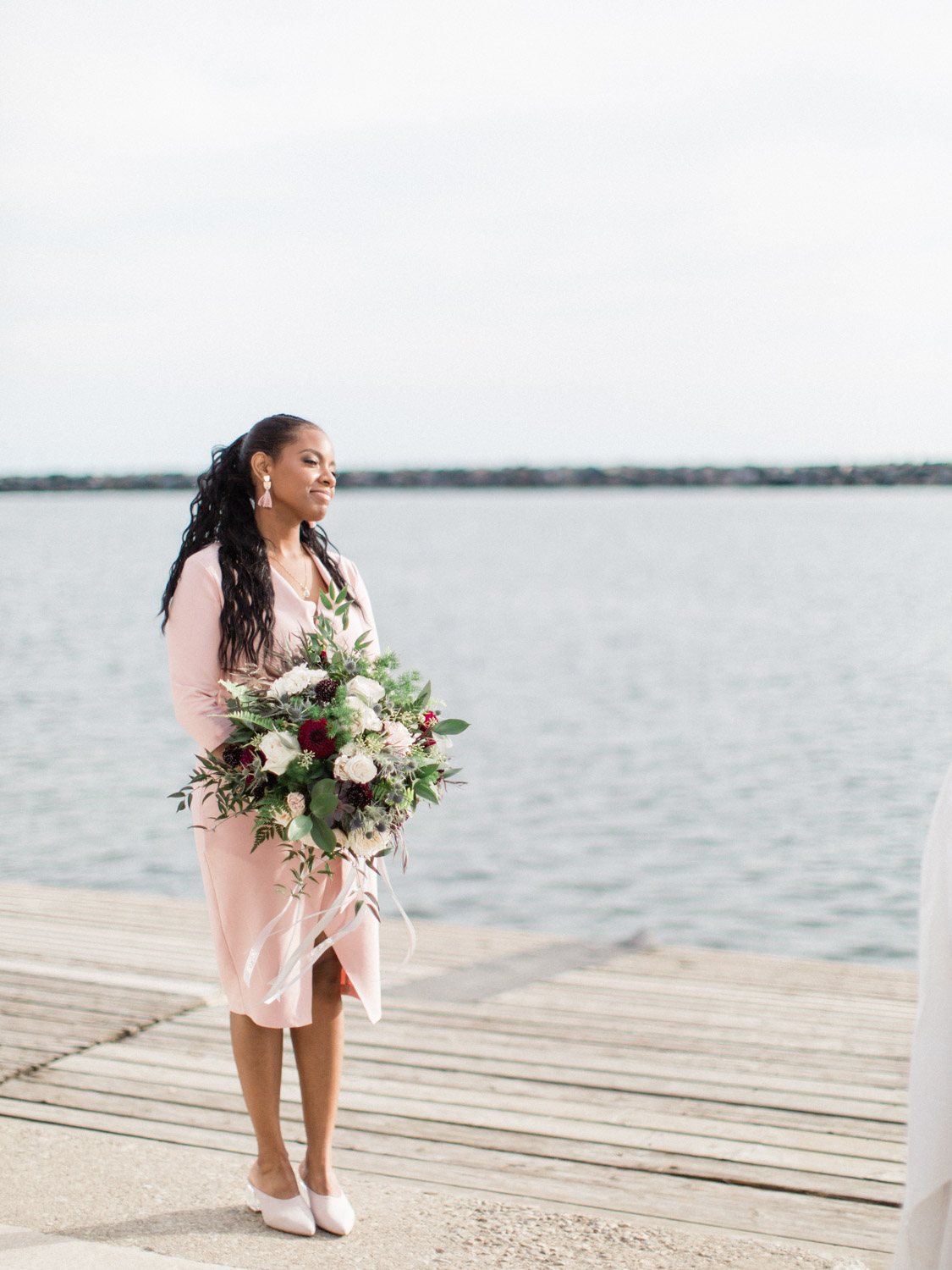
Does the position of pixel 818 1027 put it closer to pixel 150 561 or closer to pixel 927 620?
pixel 927 620

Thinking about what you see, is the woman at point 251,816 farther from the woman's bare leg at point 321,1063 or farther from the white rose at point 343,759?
the white rose at point 343,759

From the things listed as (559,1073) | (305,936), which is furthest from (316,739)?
(559,1073)

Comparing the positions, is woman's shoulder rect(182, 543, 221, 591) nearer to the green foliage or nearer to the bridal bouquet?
the bridal bouquet

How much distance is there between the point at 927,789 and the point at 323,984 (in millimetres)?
13915

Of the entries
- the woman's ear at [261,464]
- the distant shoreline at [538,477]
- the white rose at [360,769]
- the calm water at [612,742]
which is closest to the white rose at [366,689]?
the white rose at [360,769]

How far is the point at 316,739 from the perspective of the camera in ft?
7.80

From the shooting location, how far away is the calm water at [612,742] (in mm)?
11305

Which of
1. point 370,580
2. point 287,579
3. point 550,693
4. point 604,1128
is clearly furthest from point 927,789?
point 370,580

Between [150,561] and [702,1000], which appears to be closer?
[702,1000]

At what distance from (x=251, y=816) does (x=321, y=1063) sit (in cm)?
52

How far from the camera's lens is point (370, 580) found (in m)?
37.7

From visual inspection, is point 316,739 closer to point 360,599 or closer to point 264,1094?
point 360,599

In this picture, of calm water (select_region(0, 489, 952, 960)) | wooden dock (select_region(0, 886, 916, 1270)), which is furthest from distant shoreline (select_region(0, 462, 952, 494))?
wooden dock (select_region(0, 886, 916, 1270))

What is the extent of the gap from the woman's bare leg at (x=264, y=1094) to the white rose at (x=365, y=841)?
44 centimetres
